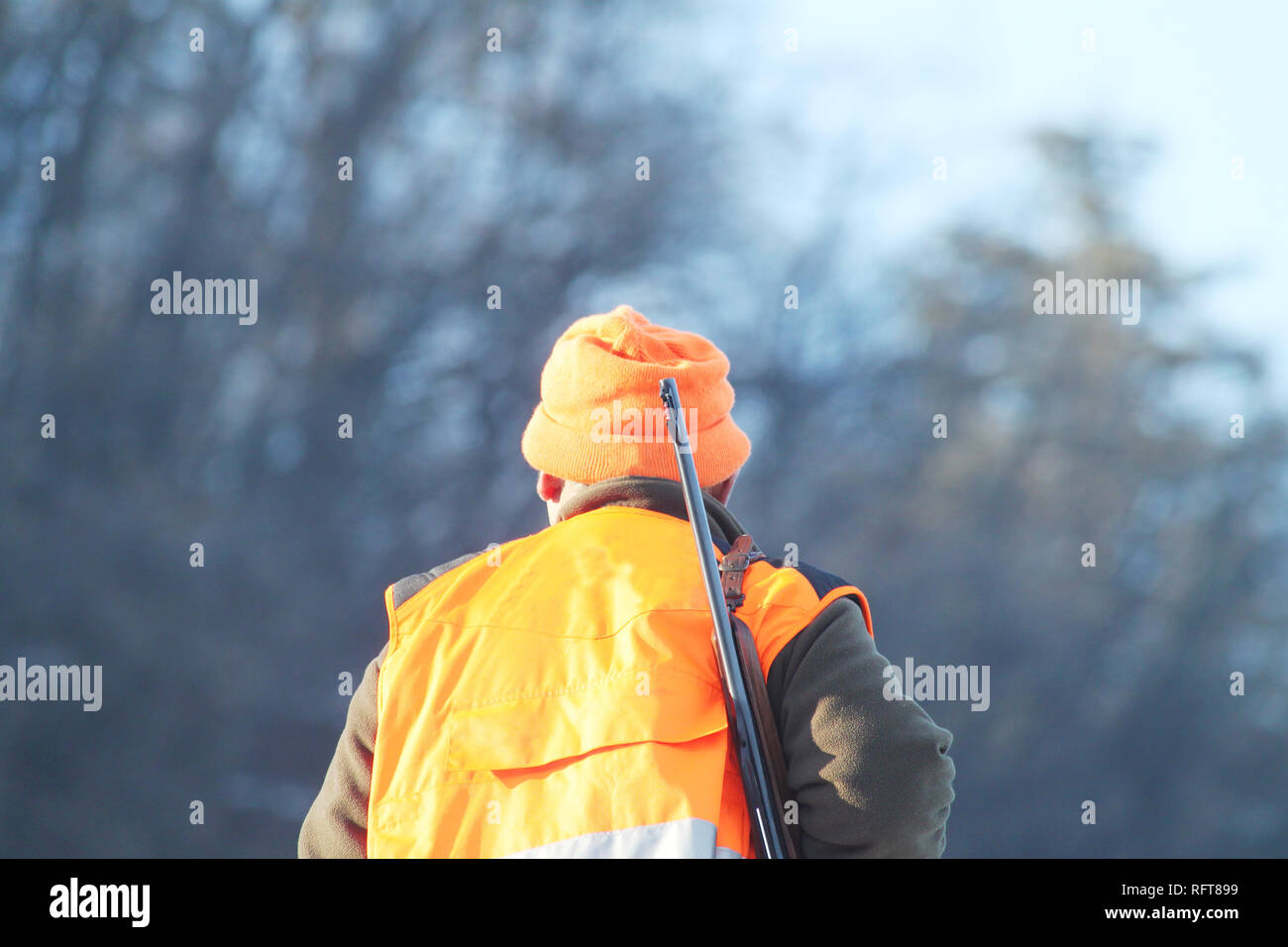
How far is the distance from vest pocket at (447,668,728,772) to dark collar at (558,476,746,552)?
0.19 meters

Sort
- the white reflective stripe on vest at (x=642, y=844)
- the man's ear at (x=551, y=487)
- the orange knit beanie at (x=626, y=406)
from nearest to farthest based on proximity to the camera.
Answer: the white reflective stripe on vest at (x=642, y=844) < the orange knit beanie at (x=626, y=406) < the man's ear at (x=551, y=487)

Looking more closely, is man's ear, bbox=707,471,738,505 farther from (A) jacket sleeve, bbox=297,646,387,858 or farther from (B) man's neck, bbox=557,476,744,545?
(A) jacket sleeve, bbox=297,646,387,858

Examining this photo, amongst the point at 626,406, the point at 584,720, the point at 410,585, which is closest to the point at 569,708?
the point at 584,720

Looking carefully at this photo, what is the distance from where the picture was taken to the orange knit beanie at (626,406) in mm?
1119

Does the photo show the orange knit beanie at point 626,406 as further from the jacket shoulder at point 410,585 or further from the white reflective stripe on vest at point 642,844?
the white reflective stripe on vest at point 642,844

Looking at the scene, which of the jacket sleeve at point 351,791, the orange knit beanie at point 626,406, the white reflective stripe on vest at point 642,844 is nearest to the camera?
the white reflective stripe on vest at point 642,844

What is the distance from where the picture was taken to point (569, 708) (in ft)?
3.03

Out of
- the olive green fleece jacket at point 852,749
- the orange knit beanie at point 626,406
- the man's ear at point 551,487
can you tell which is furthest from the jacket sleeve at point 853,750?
the man's ear at point 551,487

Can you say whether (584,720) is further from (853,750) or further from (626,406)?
(626,406)

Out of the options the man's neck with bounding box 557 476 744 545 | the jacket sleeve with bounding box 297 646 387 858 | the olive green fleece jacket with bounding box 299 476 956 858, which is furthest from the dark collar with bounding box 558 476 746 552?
the jacket sleeve with bounding box 297 646 387 858

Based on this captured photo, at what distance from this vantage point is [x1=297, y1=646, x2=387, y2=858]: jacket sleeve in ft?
3.33

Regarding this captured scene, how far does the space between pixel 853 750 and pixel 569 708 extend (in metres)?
0.21

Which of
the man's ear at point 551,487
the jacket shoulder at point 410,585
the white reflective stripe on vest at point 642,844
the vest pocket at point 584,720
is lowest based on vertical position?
the white reflective stripe on vest at point 642,844

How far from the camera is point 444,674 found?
3.15 feet
